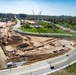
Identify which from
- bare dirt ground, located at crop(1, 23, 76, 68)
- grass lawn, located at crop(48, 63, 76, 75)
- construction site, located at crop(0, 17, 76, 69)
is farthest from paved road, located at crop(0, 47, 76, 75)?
bare dirt ground, located at crop(1, 23, 76, 68)

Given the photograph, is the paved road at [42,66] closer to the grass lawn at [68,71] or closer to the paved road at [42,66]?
the paved road at [42,66]

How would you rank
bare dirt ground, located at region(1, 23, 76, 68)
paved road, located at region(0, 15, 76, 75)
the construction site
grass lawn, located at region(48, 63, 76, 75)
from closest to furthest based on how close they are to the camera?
grass lawn, located at region(48, 63, 76, 75) → paved road, located at region(0, 15, 76, 75) → the construction site → bare dirt ground, located at region(1, 23, 76, 68)

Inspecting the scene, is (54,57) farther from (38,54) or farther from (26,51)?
(26,51)

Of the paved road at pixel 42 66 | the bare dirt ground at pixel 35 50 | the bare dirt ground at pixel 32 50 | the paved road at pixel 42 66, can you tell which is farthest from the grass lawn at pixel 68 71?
the bare dirt ground at pixel 35 50

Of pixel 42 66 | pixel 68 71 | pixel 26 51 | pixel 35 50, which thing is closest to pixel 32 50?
pixel 35 50

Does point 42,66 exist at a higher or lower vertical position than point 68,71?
lower

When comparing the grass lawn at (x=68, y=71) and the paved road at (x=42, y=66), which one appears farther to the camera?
the paved road at (x=42, y=66)

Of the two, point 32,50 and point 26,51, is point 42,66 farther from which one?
point 32,50

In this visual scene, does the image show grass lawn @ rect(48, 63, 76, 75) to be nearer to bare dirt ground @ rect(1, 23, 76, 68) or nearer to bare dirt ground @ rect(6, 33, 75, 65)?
bare dirt ground @ rect(1, 23, 76, 68)
